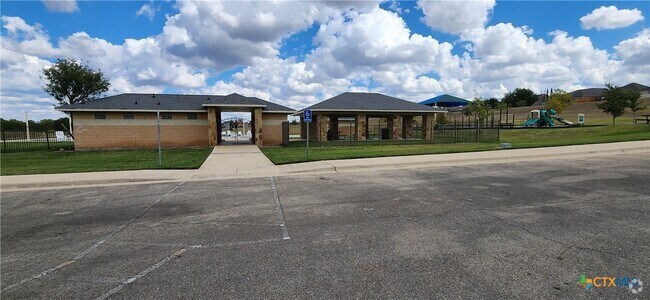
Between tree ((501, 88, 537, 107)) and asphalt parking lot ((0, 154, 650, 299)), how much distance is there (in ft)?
387

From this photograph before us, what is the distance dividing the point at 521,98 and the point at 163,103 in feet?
381

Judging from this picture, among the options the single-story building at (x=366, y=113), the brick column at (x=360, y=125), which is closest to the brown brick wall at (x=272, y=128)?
the single-story building at (x=366, y=113)

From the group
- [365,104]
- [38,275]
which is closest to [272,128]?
[365,104]

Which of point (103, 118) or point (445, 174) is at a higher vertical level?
point (103, 118)

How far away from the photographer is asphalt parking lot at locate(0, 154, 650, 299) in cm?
338

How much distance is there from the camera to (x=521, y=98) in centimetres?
11269

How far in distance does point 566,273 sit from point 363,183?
5.93 metres

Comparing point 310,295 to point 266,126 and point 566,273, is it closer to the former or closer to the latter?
point 566,273

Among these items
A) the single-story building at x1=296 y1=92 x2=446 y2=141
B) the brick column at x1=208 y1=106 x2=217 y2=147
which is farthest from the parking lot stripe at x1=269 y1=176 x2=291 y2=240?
the single-story building at x1=296 y1=92 x2=446 y2=141

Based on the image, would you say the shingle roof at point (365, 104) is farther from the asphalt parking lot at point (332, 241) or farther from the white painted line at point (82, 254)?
the white painted line at point (82, 254)

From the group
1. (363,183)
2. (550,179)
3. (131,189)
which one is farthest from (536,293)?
(131,189)

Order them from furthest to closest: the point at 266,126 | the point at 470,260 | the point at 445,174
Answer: the point at 266,126
the point at 445,174
the point at 470,260

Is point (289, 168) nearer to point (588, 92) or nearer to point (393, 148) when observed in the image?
point (393, 148)

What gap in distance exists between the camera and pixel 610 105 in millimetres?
38656
